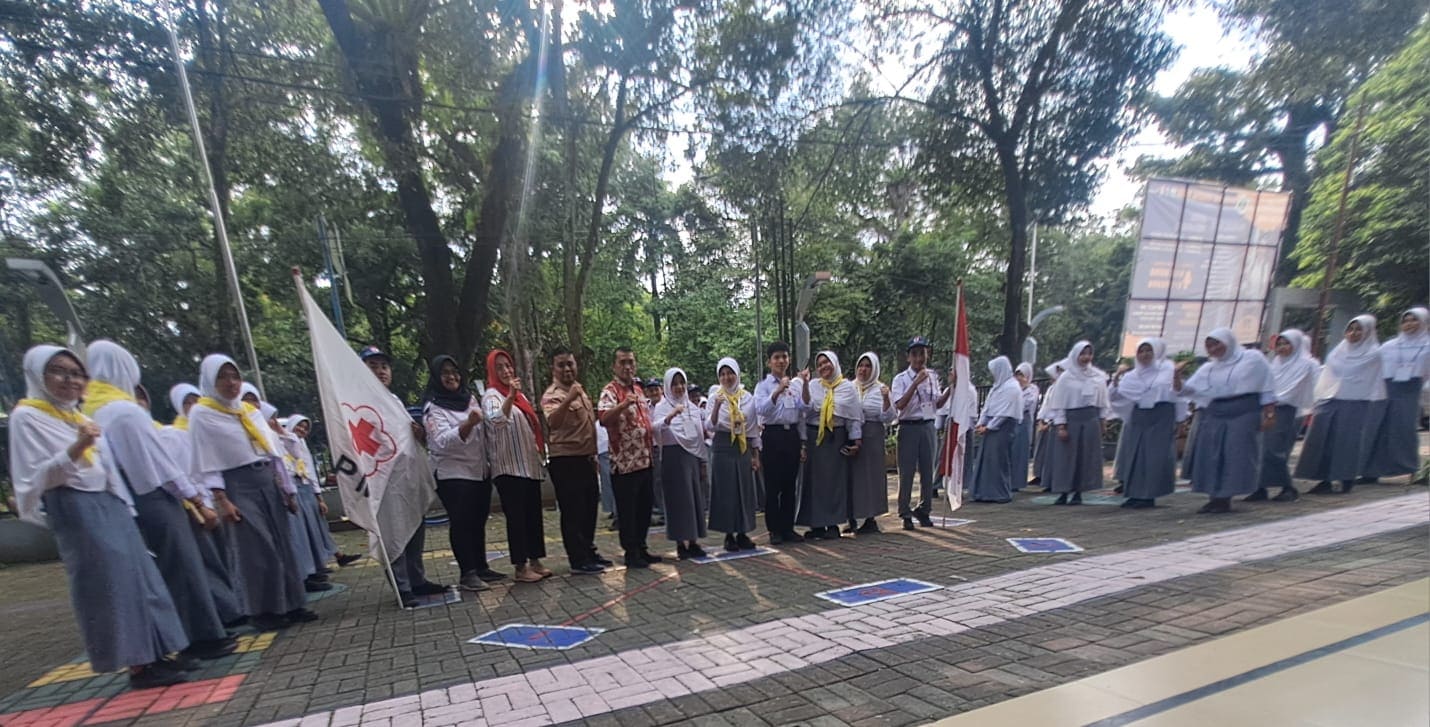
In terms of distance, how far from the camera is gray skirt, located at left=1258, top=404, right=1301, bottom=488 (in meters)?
6.38

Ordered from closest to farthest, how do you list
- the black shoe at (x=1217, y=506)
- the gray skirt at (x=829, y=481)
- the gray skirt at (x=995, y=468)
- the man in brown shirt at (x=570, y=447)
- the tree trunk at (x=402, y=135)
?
the man in brown shirt at (x=570, y=447) → the gray skirt at (x=829, y=481) → the black shoe at (x=1217, y=506) → the gray skirt at (x=995, y=468) → the tree trunk at (x=402, y=135)

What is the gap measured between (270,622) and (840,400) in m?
4.70

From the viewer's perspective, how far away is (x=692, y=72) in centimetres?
1152

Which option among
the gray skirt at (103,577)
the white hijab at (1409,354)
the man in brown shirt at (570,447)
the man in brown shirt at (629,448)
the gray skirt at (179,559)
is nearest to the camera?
the gray skirt at (103,577)

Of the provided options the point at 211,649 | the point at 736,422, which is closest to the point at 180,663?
the point at 211,649

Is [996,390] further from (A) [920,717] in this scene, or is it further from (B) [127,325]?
(B) [127,325]

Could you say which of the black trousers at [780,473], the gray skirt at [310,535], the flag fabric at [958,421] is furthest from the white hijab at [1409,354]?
the gray skirt at [310,535]

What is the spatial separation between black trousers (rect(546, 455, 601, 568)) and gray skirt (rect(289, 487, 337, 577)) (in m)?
1.98

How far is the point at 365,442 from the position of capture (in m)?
4.29

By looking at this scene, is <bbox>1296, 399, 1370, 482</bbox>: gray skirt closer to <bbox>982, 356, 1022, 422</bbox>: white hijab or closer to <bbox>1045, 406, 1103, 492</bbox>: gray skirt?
<bbox>1045, 406, 1103, 492</bbox>: gray skirt

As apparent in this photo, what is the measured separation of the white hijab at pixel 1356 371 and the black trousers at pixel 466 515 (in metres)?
8.64

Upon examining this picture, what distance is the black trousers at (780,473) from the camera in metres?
5.80

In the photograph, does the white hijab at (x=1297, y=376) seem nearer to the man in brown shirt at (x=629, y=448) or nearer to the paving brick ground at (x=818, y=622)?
the paving brick ground at (x=818, y=622)

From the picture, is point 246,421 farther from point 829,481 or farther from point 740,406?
point 829,481
